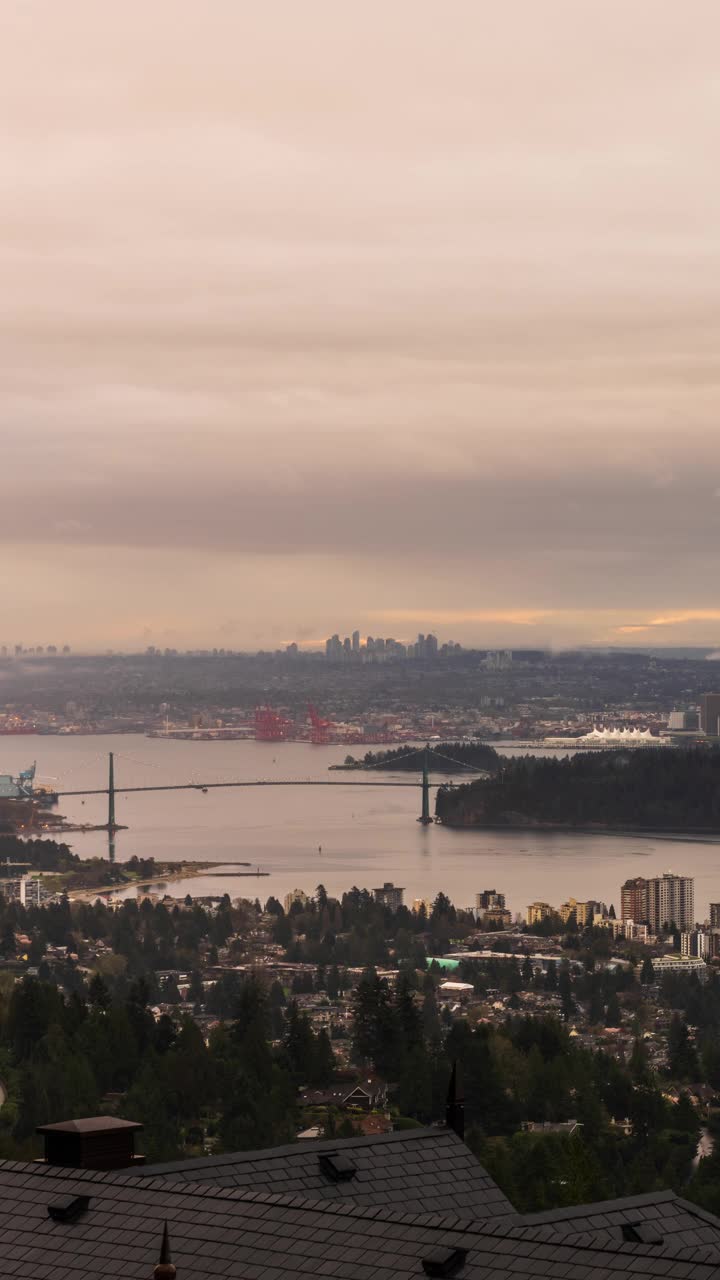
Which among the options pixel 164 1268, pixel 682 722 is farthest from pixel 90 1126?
pixel 682 722

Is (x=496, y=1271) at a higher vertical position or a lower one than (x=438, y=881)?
higher

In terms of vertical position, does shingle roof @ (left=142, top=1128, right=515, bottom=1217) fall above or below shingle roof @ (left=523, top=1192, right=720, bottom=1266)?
above

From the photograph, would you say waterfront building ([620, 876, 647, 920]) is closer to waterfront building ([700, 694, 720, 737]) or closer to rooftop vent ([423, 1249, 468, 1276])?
rooftop vent ([423, 1249, 468, 1276])

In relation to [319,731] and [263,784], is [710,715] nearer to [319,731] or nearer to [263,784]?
[319,731]

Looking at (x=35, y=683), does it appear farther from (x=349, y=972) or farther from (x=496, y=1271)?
(x=496, y=1271)

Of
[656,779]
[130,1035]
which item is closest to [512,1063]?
[130,1035]

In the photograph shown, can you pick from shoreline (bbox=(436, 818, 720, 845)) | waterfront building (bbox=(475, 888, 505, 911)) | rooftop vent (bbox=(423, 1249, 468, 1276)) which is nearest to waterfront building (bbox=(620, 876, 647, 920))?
waterfront building (bbox=(475, 888, 505, 911))
